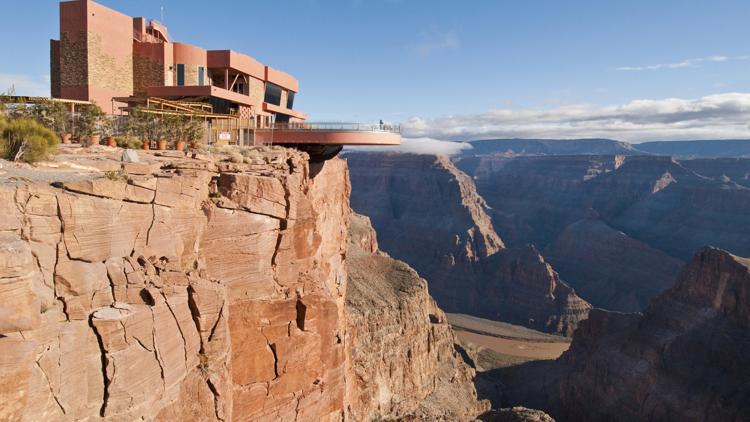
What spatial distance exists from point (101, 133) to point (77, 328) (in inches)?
709

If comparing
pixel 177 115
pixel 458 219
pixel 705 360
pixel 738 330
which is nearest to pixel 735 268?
pixel 738 330

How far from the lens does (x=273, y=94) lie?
48.8 metres

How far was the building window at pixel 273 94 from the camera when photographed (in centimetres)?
4772

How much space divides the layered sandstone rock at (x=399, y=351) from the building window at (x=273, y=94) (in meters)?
20.7

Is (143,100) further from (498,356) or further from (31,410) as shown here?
(498,356)

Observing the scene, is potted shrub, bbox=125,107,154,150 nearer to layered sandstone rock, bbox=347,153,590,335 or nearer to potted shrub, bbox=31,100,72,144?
potted shrub, bbox=31,100,72,144

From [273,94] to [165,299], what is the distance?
3700 cm

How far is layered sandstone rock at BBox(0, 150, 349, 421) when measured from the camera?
10969 mm

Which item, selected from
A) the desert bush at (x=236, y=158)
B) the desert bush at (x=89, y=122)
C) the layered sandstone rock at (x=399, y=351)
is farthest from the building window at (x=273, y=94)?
the desert bush at (x=236, y=158)

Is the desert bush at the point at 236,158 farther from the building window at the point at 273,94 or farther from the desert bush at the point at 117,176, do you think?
the building window at the point at 273,94

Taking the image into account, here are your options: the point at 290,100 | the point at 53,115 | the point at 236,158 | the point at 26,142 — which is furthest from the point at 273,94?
the point at 26,142

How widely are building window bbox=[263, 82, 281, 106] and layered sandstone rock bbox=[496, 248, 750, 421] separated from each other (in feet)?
176

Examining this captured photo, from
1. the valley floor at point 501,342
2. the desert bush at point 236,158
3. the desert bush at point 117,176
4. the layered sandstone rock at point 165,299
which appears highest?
the desert bush at point 236,158

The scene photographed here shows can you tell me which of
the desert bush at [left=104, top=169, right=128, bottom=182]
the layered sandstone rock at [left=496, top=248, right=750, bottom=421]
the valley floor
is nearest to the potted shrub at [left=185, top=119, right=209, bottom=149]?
the desert bush at [left=104, top=169, right=128, bottom=182]
